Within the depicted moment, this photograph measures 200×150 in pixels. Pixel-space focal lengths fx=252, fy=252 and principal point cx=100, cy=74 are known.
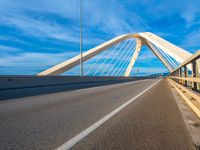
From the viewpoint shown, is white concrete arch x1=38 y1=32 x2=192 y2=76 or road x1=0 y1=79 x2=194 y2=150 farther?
white concrete arch x1=38 y1=32 x2=192 y2=76

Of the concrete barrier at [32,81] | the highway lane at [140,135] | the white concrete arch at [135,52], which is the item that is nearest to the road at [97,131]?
the highway lane at [140,135]

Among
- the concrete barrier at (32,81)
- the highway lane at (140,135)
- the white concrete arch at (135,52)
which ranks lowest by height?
the highway lane at (140,135)

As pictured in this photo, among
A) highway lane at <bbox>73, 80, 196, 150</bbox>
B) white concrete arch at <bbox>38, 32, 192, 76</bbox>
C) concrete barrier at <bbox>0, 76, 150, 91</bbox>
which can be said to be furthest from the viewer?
white concrete arch at <bbox>38, 32, 192, 76</bbox>

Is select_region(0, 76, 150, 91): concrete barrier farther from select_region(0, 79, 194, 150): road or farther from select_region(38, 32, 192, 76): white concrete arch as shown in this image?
select_region(38, 32, 192, 76): white concrete arch

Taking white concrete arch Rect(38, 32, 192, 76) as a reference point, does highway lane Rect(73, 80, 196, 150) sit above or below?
below

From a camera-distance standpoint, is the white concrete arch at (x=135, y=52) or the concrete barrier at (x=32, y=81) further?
the white concrete arch at (x=135, y=52)

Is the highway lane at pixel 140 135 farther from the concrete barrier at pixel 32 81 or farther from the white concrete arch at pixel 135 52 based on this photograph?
the white concrete arch at pixel 135 52

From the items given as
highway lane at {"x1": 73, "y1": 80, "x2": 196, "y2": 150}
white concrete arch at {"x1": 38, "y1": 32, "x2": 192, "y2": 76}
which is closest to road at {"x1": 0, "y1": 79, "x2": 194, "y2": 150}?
highway lane at {"x1": 73, "y1": 80, "x2": 196, "y2": 150}

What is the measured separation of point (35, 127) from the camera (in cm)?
521

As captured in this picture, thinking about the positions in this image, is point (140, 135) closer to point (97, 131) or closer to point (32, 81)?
point (97, 131)

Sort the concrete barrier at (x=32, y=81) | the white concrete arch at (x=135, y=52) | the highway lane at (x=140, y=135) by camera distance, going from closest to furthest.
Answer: the highway lane at (x=140, y=135)
the concrete barrier at (x=32, y=81)
the white concrete arch at (x=135, y=52)

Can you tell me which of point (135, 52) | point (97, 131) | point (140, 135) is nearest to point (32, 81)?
point (97, 131)

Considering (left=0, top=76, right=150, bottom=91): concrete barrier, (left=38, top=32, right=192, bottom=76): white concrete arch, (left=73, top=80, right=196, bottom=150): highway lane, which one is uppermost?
(left=38, top=32, right=192, bottom=76): white concrete arch

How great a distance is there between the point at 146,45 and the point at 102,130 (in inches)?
3042
